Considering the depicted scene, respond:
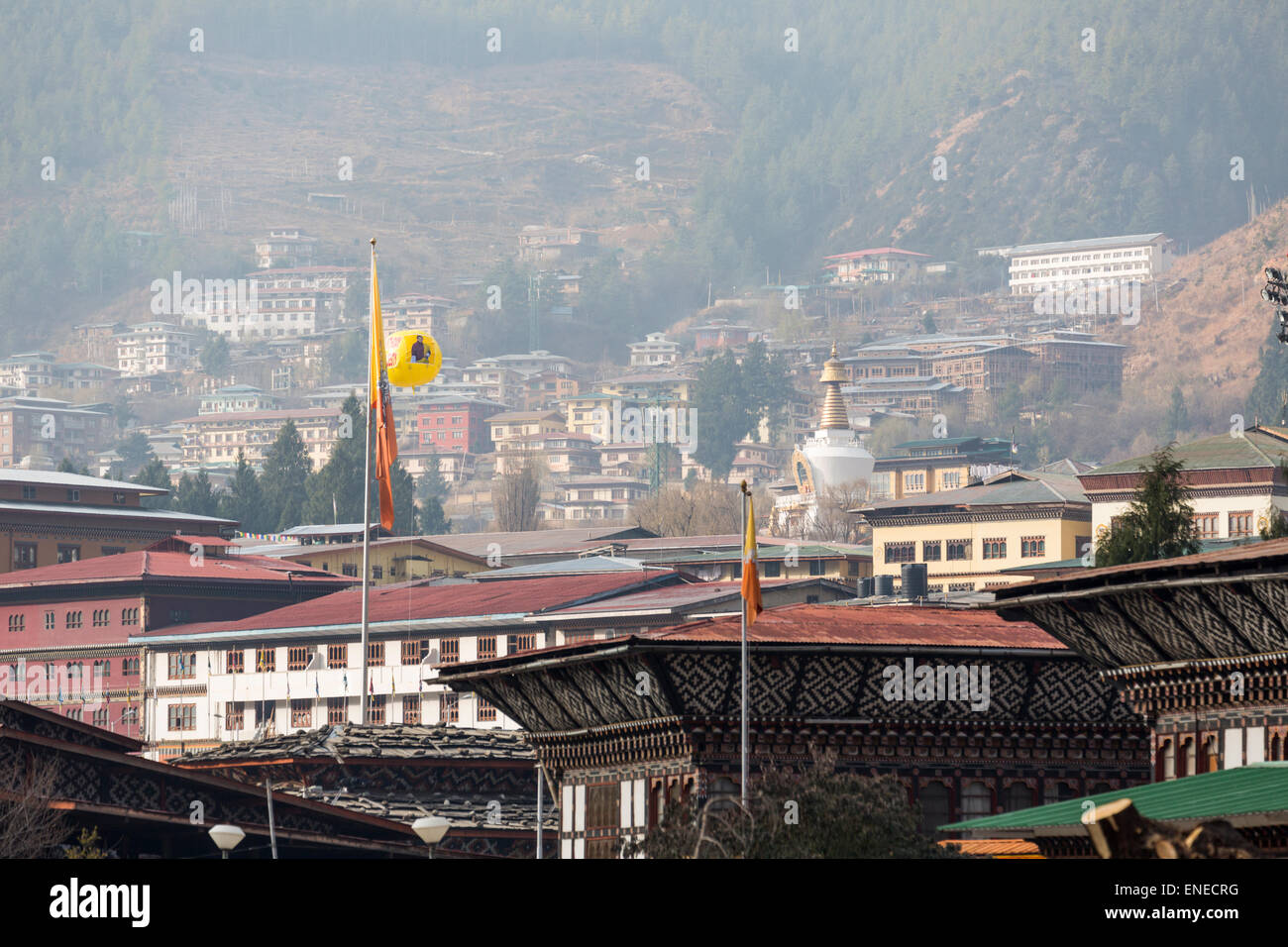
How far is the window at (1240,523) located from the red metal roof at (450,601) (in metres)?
29.5

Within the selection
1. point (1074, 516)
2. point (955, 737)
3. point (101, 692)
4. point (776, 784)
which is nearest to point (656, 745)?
point (955, 737)

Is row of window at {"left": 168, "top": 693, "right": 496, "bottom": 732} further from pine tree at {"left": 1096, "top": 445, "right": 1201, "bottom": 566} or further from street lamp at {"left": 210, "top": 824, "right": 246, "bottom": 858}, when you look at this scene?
street lamp at {"left": 210, "top": 824, "right": 246, "bottom": 858}

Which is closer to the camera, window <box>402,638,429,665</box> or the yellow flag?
the yellow flag

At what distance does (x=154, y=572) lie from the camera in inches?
4966

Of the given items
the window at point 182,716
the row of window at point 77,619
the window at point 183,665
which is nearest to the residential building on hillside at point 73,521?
the row of window at point 77,619

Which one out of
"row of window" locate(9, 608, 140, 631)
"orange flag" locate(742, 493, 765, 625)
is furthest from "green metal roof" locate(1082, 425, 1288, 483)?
"orange flag" locate(742, 493, 765, 625)

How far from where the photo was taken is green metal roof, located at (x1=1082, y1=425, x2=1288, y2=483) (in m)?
127

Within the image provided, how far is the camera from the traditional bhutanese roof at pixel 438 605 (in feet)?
362

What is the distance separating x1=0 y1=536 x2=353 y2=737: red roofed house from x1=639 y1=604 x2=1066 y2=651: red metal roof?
66595 mm

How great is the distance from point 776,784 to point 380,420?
176 feet

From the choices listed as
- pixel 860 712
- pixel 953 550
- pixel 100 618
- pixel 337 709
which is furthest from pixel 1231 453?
pixel 860 712

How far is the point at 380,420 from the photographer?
9006cm

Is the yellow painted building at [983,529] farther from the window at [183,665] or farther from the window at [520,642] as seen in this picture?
the window at [183,665]
